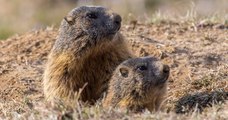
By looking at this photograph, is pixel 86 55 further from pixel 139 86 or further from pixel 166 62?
pixel 166 62

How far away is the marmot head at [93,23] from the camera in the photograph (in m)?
7.81

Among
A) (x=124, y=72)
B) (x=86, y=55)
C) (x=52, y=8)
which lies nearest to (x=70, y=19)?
(x=86, y=55)

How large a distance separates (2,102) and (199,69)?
2053 millimetres

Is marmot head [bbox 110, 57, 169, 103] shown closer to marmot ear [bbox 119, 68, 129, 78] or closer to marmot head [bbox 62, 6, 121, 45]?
marmot ear [bbox 119, 68, 129, 78]

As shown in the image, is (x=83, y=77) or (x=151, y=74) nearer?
(x=151, y=74)

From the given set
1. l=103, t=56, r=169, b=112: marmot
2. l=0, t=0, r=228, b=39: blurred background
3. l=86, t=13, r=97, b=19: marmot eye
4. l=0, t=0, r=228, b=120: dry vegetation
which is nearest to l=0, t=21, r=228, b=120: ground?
l=0, t=0, r=228, b=120: dry vegetation

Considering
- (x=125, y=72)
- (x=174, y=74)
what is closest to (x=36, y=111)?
(x=125, y=72)

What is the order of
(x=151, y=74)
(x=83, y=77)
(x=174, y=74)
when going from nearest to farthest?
(x=151, y=74) < (x=83, y=77) < (x=174, y=74)

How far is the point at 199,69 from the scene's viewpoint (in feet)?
28.6

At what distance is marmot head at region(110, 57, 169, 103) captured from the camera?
7273mm

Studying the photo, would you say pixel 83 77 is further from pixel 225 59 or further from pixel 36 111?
pixel 225 59

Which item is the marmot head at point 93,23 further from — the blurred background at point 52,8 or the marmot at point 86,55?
the blurred background at point 52,8

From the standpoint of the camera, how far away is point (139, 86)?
7.35 metres

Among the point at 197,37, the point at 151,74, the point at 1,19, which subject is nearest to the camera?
the point at 151,74
